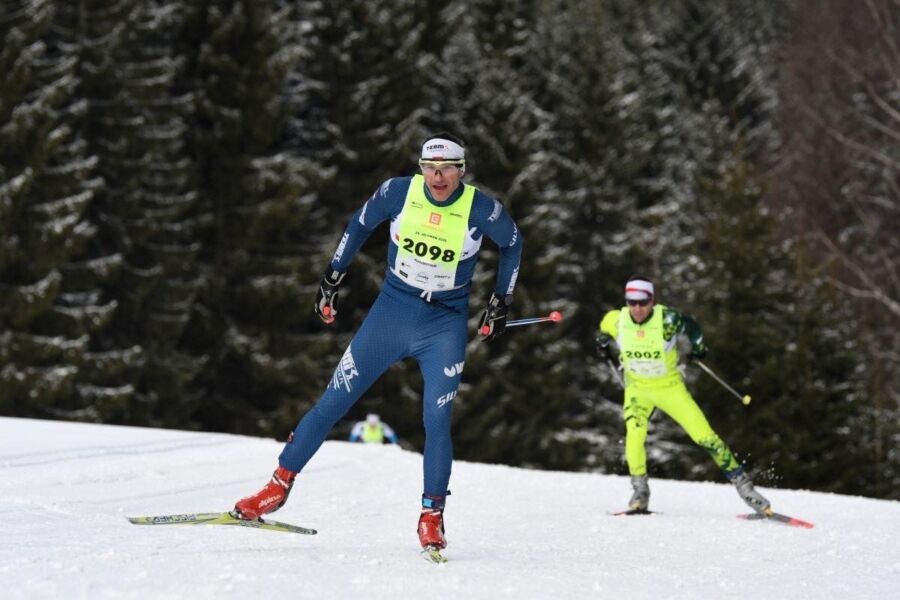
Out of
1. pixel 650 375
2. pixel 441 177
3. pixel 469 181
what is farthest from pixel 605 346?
pixel 469 181

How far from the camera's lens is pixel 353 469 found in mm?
11461

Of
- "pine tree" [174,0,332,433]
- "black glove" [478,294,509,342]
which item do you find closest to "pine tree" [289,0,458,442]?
"pine tree" [174,0,332,433]

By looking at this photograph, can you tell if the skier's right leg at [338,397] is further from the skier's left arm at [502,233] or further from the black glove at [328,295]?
the skier's left arm at [502,233]

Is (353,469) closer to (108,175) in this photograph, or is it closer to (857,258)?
(108,175)

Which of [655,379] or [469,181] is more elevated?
[469,181]

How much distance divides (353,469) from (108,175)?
63.9 ft

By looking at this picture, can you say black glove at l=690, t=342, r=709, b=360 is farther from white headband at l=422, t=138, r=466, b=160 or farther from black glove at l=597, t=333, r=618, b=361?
white headband at l=422, t=138, r=466, b=160

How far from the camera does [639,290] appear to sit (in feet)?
32.1

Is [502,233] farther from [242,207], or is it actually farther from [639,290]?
[242,207]

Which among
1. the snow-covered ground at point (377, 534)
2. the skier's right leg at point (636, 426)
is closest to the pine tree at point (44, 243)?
the snow-covered ground at point (377, 534)

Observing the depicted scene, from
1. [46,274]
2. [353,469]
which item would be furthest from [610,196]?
[353,469]

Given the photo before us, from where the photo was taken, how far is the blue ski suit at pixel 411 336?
6094 mm

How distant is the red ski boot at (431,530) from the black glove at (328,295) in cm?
115

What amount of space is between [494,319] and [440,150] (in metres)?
0.97
